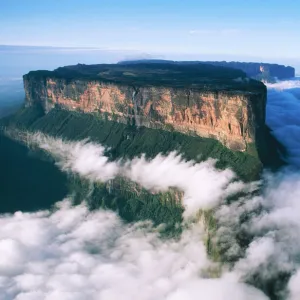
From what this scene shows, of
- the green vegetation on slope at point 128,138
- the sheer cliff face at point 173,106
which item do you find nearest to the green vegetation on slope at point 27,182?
the green vegetation on slope at point 128,138

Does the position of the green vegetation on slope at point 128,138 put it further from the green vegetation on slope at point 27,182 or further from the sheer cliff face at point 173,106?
the green vegetation on slope at point 27,182

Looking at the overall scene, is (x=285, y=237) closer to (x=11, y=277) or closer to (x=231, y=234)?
(x=231, y=234)

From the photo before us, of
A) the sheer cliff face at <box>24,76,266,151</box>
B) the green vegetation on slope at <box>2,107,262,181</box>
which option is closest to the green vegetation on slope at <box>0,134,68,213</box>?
the green vegetation on slope at <box>2,107,262,181</box>

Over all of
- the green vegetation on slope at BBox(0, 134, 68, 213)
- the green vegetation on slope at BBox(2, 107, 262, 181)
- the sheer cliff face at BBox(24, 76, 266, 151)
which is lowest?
the green vegetation on slope at BBox(0, 134, 68, 213)

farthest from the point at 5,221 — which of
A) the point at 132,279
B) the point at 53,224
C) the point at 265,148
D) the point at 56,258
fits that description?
the point at 265,148

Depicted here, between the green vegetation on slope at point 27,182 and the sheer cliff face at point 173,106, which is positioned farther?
the green vegetation on slope at point 27,182

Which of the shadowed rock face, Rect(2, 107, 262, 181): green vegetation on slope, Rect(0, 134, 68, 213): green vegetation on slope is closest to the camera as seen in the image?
Rect(2, 107, 262, 181): green vegetation on slope

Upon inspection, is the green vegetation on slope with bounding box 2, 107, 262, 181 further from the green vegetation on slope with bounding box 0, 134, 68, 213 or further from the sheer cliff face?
the green vegetation on slope with bounding box 0, 134, 68, 213

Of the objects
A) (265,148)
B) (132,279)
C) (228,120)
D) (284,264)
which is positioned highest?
(228,120)

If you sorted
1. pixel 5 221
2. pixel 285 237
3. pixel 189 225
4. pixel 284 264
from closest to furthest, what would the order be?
pixel 284 264 < pixel 285 237 < pixel 189 225 < pixel 5 221
